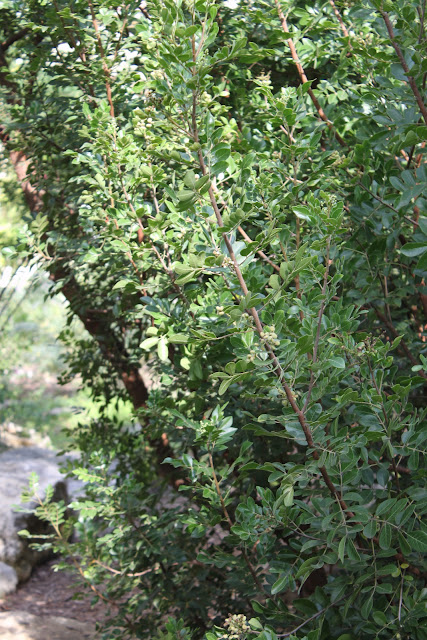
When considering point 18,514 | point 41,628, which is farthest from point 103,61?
point 18,514

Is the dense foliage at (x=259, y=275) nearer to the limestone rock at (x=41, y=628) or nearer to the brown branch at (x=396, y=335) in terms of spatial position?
the brown branch at (x=396, y=335)

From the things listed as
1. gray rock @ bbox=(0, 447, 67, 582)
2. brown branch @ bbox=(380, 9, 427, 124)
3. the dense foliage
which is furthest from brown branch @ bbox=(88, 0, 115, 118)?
gray rock @ bbox=(0, 447, 67, 582)

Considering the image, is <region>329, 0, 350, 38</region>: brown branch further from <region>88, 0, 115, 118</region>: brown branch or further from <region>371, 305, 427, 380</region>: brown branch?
<region>371, 305, 427, 380</region>: brown branch

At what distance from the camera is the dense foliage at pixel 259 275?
1382 mm

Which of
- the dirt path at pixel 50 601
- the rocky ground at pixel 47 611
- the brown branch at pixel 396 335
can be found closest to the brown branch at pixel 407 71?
the brown branch at pixel 396 335

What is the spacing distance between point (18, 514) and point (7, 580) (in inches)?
27.9

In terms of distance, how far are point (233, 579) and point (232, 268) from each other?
109cm

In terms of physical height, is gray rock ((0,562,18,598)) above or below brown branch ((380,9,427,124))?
below

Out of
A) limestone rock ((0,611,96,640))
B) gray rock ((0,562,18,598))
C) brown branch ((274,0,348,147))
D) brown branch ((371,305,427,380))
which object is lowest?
gray rock ((0,562,18,598))

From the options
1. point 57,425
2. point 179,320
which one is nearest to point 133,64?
point 179,320

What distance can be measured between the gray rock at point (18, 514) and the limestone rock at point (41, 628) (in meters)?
0.97

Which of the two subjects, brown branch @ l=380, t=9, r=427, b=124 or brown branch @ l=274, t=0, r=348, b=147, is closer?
brown branch @ l=380, t=9, r=427, b=124

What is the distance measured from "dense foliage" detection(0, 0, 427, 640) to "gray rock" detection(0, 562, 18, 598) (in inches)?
87.9

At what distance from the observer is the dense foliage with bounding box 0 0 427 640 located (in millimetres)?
1382
